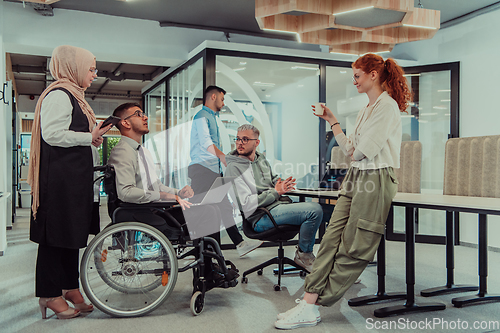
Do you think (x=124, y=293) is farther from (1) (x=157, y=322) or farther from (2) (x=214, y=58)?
(2) (x=214, y=58)

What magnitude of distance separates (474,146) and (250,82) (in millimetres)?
3053

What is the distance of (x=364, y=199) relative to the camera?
7.55ft

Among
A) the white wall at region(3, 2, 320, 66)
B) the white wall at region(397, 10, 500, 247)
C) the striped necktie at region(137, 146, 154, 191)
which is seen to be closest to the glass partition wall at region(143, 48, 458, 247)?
the white wall at region(397, 10, 500, 247)

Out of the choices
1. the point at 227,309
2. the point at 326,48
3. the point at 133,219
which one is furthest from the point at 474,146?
the point at 326,48

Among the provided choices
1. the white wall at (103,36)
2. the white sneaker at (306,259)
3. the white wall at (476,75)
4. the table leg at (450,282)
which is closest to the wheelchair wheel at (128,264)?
the white sneaker at (306,259)

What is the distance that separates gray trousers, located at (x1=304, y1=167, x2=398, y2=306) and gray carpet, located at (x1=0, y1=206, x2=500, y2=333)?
0.25m

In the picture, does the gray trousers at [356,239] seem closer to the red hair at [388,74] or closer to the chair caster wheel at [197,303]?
the red hair at [388,74]

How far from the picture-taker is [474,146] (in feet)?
9.77

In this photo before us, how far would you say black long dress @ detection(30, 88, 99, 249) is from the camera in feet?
7.68

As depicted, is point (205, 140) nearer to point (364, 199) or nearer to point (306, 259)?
point (306, 259)

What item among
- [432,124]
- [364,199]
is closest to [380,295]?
[364,199]

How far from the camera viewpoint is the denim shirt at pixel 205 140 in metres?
4.13

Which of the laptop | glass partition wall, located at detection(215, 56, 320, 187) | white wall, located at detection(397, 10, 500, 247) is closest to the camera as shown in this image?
the laptop

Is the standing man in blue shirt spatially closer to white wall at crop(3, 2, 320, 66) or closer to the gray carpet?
the gray carpet
